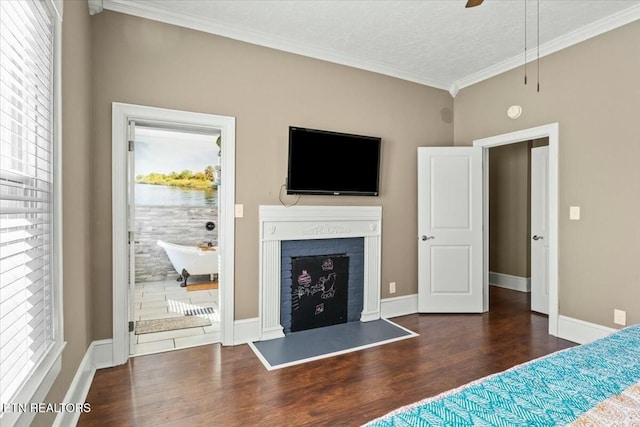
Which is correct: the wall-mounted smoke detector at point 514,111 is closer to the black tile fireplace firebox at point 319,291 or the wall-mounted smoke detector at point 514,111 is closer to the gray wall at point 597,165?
the gray wall at point 597,165

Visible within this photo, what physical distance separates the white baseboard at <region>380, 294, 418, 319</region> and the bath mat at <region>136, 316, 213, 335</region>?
6.50ft

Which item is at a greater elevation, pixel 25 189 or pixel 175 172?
pixel 175 172

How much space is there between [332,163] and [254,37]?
141cm

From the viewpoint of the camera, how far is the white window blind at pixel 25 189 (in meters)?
1.20

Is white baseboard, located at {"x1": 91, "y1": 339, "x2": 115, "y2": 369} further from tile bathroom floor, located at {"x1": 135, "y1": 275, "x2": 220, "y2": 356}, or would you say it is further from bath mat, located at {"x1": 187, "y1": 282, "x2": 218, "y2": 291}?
bath mat, located at {"x1": 187, "y1": 282, "x2": 218, "y2": 291}

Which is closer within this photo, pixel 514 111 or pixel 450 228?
pixel 514 111

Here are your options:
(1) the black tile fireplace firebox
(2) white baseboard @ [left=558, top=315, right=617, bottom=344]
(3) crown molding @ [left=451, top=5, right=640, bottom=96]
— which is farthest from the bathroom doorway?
(2) white baseboard @ [left=558, top=315, right=617, bottom=344]

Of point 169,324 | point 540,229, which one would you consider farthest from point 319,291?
point 540,229

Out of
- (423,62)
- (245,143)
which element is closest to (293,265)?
(245,143)

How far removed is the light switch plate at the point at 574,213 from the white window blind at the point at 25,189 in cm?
406

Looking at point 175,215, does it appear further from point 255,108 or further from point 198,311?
point 255,108

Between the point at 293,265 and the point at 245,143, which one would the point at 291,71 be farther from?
the point at 293,265

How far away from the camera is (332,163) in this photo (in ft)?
11.8

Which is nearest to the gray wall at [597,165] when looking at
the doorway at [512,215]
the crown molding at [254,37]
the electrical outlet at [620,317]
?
the electrical outlet at [620,317]
